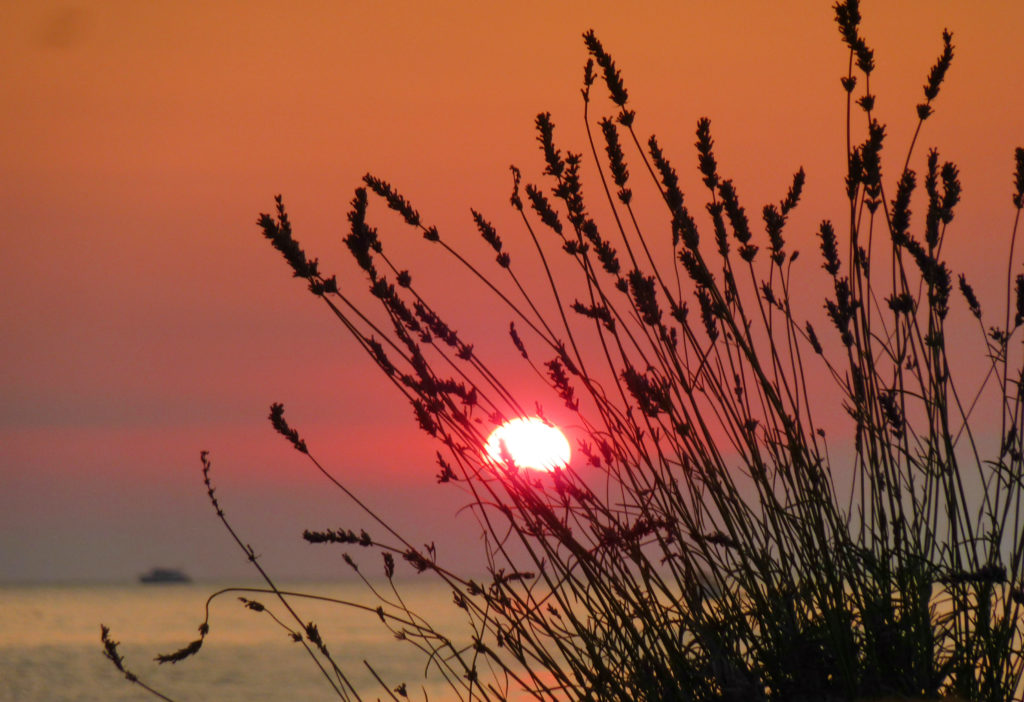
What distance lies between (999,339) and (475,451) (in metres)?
1.02

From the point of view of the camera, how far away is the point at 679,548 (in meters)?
1.71

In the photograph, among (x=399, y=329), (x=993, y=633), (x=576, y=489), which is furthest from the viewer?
(x=993, y=633)

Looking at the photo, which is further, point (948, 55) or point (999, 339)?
point (999, 339)

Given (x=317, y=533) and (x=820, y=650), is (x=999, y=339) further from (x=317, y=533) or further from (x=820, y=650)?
(x=317, y=533)

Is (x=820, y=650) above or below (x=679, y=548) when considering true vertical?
below

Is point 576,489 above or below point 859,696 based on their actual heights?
above

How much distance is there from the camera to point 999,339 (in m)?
1.98

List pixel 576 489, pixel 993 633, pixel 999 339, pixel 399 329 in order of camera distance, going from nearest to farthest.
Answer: pixel 399 329 < pixel 576 489 < pixel 993 633 < pixel 999 339

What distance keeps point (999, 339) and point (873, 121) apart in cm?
55

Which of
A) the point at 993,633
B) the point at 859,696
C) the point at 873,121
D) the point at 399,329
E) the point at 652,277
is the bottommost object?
the point at 859,696

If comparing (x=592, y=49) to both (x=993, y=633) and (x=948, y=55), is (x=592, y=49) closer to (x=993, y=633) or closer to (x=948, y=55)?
(x=948, y=55)

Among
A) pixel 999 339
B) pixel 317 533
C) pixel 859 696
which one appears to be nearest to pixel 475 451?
pixel 317 533

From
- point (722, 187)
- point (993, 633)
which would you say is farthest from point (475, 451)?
point (993, 633)

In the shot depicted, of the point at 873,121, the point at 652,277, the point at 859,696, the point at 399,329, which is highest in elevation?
the point at 873,121
